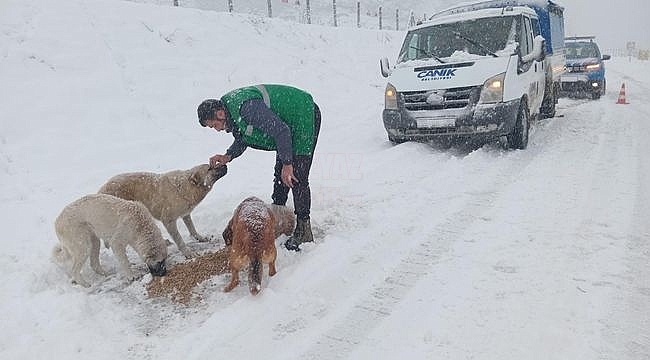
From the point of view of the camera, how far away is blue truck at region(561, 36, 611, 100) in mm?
15367

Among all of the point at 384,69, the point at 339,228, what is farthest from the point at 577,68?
the point at 339,228

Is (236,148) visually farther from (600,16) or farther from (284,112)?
(600,16)

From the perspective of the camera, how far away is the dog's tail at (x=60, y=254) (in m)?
→ 4.18

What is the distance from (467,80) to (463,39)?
127cm

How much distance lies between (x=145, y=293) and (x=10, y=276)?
1232 millimetres

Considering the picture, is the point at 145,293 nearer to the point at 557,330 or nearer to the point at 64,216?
the point at 64,216

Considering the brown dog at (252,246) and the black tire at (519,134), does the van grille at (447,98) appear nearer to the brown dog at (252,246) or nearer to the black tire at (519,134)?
the black tire at (519,134)

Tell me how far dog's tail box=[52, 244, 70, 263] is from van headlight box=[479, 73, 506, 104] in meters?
6.08

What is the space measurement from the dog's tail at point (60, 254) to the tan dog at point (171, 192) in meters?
0.66

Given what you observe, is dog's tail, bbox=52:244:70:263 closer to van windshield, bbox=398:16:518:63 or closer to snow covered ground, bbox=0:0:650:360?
snow covered ground, bbox=0:0:650:360

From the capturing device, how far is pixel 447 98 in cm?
779

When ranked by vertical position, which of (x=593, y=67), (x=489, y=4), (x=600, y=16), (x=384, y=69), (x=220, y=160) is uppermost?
(x=600, y=16)

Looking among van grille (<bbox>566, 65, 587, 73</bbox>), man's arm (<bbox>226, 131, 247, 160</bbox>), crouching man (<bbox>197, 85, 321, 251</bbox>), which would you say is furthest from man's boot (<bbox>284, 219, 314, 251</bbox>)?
van grille (<bbox>566, 65, 587, 73</bbox>)

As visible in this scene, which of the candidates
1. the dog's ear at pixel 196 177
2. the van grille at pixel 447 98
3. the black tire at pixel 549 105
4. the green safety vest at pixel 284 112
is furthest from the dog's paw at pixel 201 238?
the black tire at pixel 549 105
